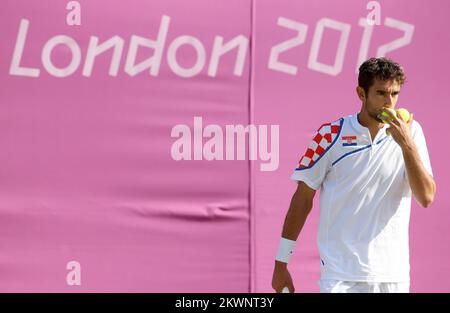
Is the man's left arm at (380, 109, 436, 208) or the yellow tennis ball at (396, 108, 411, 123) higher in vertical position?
the yellow tennis ball at (396, 108, 411, 123)

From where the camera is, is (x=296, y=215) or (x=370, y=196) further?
(x=296, y=215)

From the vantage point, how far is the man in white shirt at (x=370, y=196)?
3.65 m

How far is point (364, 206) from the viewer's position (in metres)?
3.65

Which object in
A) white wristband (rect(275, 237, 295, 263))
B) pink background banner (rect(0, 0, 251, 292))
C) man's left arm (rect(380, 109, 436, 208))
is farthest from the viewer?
pink background banner (rect(0, 0, 251, 292))

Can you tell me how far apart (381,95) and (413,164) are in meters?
0.34

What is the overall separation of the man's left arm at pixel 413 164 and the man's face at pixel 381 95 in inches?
4.8

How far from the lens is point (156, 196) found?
525 centimetres

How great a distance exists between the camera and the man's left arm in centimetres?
350

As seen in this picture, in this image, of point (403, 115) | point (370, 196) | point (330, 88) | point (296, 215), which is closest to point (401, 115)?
point (403, 115)

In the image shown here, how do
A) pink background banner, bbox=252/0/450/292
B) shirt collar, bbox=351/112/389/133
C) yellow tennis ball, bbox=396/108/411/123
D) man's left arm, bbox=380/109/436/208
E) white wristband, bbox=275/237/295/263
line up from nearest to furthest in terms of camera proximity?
man's left arm, bbox=380/109/436/208
yellow tennis ball, bbox=396/108/411/123
shirt collar, bbox=351/112/389/133
white wristband, bbox=275/237/295/263
pink background banner, bbox=252/0/450/292

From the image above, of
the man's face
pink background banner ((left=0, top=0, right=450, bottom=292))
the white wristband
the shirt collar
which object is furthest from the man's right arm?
pink background banner ((left=0, top=0, right=450, bottom=292))

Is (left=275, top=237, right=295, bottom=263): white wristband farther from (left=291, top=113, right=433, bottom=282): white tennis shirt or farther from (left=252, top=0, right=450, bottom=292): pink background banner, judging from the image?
(left=252, top=0, right=450, bottom=292): pink background banner

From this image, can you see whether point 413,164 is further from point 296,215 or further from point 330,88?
point 330,88

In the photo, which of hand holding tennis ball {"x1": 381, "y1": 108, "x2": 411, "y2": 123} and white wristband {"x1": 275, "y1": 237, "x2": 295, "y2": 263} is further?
white wristband {"x1": 275, "y1": 237, "x2": 295, "y2": 263}
